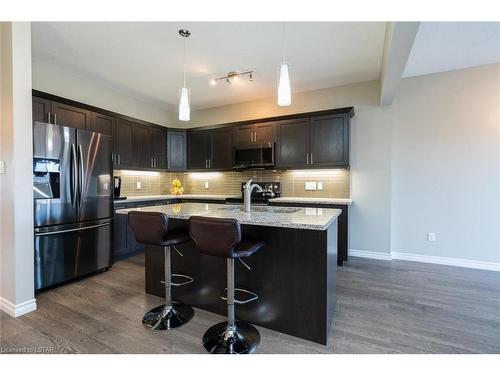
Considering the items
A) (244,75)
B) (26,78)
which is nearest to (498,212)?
(244,75)

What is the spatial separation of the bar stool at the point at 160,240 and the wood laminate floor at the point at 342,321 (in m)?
0.08

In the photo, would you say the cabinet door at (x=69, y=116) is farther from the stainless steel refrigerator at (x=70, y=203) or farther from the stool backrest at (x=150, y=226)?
the stool backrest at (x=150, y=226)

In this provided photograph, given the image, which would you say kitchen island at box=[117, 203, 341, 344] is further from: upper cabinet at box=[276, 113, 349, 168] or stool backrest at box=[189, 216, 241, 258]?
upper cabinet at box=[276, 113, 349, 168]

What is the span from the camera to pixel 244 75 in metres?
3.66

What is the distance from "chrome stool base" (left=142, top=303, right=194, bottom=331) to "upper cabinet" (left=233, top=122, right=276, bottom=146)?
2.99 metres

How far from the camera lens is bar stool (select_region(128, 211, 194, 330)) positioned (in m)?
1.94

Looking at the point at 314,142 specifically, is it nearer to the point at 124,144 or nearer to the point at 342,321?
the point at 342,321

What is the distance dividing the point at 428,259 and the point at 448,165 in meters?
1.43

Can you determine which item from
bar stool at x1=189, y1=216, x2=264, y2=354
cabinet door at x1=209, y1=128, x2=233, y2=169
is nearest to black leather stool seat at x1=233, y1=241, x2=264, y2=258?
bar stool at x1=189, y1=216, x2=264, y2=354

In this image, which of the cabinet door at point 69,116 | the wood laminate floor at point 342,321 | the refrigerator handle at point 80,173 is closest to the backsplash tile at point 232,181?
the cabinet door at point 69,116

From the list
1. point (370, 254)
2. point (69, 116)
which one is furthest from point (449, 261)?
point (69, 116)

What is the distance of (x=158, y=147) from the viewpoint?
483 centimetres
